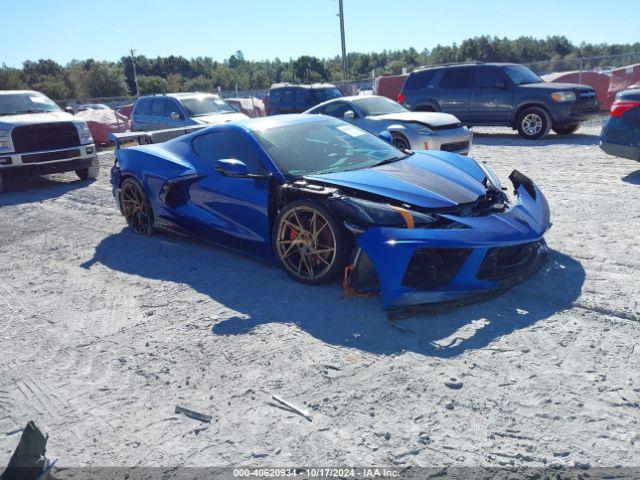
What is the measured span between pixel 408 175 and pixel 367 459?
9.07ft

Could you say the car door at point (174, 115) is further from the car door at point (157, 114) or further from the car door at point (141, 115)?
the car door at point (141, 115)

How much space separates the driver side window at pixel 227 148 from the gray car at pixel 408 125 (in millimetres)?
4640

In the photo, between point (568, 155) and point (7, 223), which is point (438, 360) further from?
point (568, 155)

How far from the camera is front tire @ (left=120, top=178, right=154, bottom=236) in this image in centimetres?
654

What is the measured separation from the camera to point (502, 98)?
529 inches

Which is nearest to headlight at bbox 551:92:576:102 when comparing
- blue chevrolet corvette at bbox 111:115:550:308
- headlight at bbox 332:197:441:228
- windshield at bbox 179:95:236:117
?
windshield at bbox 179:95:236:117

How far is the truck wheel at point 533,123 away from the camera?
12891mm

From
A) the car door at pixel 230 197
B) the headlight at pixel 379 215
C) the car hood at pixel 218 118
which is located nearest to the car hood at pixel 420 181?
the headlight at pixel 379 215

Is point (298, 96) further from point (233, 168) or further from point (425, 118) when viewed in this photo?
point (233, 168)

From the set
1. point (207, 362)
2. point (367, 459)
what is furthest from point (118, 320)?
point (367, 459)

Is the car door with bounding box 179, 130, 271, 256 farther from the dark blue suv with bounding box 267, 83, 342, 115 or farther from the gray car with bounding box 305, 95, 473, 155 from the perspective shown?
the dark blue suv with bounding box 267, 83, 342, 115

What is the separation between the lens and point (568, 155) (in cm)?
1054

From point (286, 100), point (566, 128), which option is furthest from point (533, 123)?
point (286, 100)

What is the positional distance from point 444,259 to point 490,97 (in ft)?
35.0
